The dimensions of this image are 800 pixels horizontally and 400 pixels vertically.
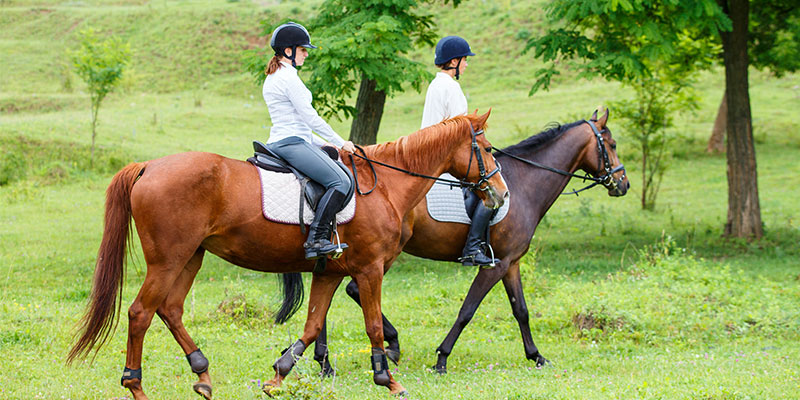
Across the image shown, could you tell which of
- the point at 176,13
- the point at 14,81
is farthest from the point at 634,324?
the point at 176,13

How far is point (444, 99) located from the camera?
7.13 meters

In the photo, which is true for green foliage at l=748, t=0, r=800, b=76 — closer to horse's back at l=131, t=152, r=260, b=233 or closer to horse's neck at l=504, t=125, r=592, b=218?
horse's neck at l=504, t=125, r=592, b=218

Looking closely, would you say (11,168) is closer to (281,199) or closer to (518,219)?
(281,199)

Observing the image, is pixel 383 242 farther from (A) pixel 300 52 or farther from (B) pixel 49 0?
(B) pixel 49 0

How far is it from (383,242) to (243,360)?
83.4 inches

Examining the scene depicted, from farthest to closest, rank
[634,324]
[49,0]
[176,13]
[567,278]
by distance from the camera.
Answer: [49,0] → [176,13] → [567,278] → [634,324]

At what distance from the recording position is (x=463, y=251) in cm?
719

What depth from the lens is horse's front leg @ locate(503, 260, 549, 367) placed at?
7.27m

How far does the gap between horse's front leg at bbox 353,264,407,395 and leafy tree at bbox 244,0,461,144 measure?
5148 millimetres

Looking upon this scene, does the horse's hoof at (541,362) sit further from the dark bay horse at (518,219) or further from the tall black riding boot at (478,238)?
the tall black riding boot at (478,238)

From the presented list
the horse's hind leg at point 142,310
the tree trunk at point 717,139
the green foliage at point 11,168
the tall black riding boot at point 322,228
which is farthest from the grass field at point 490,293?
the tall black riding boot at point 322,228

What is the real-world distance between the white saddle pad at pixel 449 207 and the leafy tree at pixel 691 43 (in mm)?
4718

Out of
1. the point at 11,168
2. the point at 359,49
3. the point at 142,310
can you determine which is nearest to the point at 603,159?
the point at 359,49

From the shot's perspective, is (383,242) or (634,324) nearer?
(383,242)
